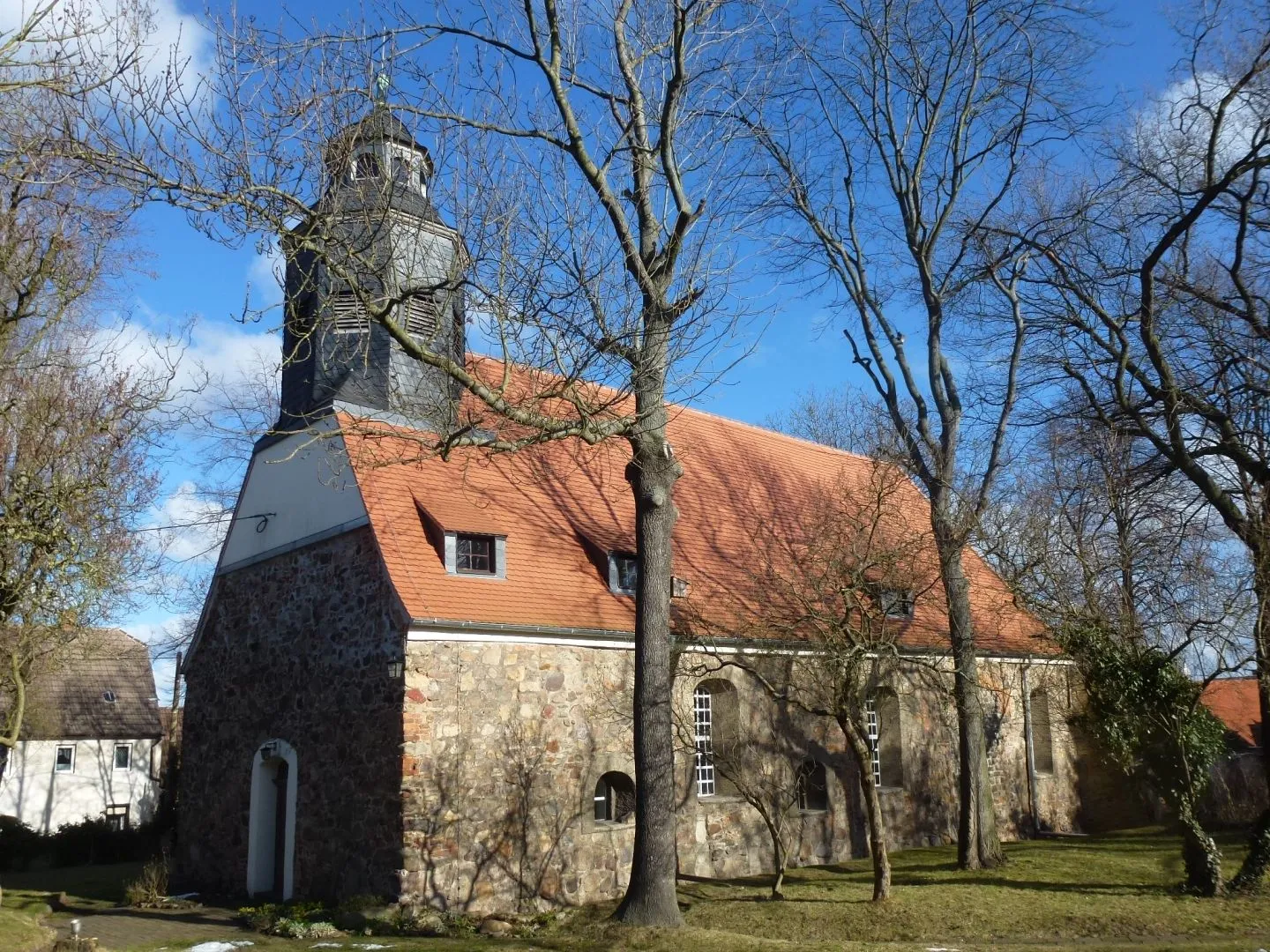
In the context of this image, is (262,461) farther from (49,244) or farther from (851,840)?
(851,840)

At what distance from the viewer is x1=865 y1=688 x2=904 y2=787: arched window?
17766mm

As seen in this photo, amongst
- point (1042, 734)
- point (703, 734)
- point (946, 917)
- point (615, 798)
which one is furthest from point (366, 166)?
point (1042, 734)

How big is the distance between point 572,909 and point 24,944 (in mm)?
5874

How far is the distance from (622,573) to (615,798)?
3140mm

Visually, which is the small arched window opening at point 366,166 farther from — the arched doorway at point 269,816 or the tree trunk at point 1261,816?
the tree trunk at point 1261,816

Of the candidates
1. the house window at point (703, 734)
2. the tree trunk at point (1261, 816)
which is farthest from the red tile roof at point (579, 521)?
the tree trunk at point (1261, 816)

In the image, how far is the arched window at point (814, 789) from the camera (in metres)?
16.3

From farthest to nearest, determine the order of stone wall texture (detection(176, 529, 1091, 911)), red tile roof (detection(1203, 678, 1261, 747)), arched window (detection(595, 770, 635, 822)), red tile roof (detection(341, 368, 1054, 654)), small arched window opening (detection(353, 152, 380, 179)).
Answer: red tile roof (detection(1203, 678, 1261, 747))
arched window (detection(595, 770, 635, 822))
red tile roof (detection(341, 368, 1054, 654))
stone wall texture (detection(176, 529, 1091, 911))
small arched window opening (detection(353, 152, 380, 179))

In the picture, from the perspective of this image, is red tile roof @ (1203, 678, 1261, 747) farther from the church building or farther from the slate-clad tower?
the slate-clad tower

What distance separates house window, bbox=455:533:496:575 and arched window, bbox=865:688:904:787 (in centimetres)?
732

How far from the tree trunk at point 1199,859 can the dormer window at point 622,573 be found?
294 inches

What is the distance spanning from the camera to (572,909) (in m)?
13.0

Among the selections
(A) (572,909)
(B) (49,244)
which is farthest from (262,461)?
(A) (572,909)

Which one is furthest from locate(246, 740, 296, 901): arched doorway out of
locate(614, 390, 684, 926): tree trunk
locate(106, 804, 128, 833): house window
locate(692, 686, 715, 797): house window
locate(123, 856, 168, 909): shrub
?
locate(106, 804, 128, 833): house window
